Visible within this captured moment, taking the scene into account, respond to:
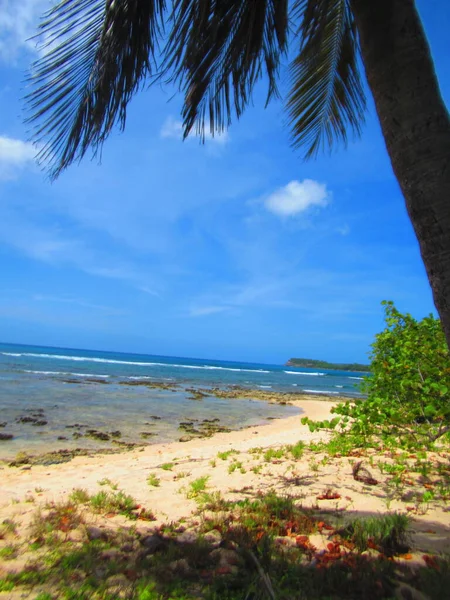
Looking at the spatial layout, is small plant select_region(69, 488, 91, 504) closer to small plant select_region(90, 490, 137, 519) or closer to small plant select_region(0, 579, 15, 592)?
small plant select_region(90, 490, 137, 519)

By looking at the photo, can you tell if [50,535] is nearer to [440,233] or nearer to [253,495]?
[253,495]

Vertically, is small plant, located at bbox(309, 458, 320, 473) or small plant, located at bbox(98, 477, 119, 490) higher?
small plant, located at bbox(309, 458, 320, 473)

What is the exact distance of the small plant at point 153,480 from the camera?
538cm

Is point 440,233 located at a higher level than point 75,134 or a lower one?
lower

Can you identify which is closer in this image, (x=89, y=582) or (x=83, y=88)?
(x=89, y=582)

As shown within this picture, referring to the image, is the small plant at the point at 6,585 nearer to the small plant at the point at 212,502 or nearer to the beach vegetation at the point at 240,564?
the beach vegetation at the point at 240,564

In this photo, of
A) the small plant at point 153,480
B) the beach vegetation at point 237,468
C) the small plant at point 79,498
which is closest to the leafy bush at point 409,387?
the beach vegetation at point 237,468

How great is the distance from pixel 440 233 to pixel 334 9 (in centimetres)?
267

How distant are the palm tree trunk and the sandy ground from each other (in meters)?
2.72

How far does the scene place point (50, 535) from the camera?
3154 millimetres

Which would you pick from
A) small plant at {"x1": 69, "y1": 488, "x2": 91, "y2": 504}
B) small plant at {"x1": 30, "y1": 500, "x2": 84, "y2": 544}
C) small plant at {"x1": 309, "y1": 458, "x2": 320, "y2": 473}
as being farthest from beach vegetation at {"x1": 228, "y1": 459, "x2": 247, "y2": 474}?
small plant at {"x1": 30, "y1": 500, "x2": 84, "y2": 544}

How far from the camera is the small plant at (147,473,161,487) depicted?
5380mm

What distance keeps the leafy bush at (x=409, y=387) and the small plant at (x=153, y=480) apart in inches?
95.2

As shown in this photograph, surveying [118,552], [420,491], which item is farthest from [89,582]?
[420,491]
